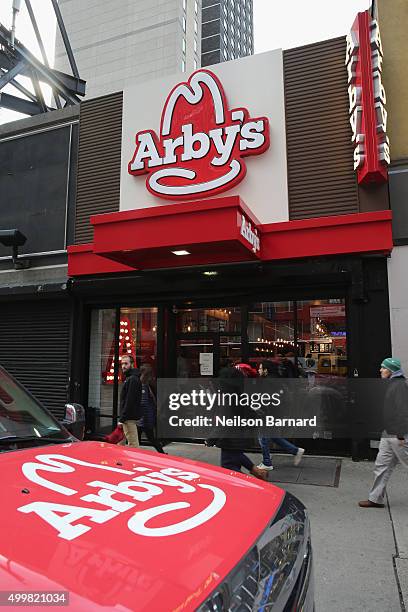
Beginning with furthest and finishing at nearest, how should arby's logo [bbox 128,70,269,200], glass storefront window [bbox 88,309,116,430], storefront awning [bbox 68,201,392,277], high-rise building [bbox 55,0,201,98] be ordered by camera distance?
high-rise building [bbox 55,0,201,98] < glass storefront window [bbox 88,309,116,430] < arby's logo [bbox 128,70,269,200] < storefront awning [bbox 68,201,392,277]

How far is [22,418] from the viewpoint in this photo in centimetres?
293

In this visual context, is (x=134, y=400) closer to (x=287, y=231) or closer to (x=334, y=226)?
(x=287, y=231)

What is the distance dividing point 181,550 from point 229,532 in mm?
277

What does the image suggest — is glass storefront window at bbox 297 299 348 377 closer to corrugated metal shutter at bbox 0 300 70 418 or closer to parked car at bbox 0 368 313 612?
corrugated metal shutter at bbox 0 300 70 418

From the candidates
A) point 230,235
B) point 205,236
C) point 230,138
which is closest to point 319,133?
point 230,138

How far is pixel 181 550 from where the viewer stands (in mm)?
1489

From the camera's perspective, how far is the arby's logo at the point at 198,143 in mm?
9109

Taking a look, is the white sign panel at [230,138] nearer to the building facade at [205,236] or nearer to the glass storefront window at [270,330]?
the building facade at [205,236]

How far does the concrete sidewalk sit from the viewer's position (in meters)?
3.54

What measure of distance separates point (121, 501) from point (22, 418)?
140 centimetres

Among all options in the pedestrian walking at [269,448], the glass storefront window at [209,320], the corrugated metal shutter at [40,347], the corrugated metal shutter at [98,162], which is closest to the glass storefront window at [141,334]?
the glass storefront window at [209,320]

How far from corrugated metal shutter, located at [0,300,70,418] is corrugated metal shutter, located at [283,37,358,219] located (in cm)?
587

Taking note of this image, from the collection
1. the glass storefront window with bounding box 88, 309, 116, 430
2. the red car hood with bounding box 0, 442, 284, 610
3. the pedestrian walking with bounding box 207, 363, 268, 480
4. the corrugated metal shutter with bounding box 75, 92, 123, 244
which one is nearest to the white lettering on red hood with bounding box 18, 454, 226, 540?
Answer: the red car hood with bounding box 0, 442, 284, 610

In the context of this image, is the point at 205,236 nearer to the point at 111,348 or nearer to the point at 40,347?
the point at 111,348
